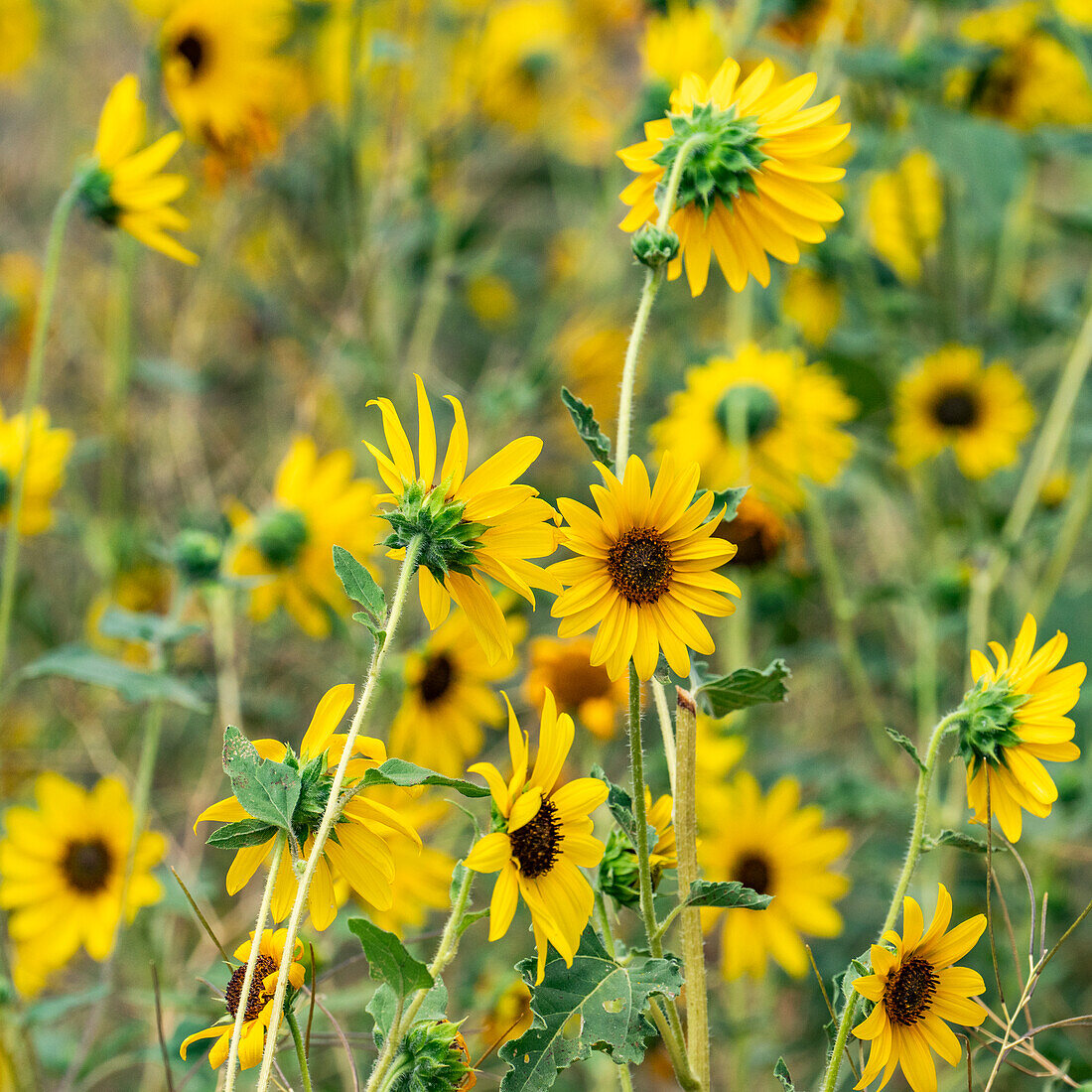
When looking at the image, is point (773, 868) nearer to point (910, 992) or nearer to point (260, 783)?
point (910, 992)

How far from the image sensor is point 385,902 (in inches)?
18.9

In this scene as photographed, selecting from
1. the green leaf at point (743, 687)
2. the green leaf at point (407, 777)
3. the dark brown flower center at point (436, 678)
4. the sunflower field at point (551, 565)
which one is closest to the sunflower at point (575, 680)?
the sunflower field at point (551, 565)

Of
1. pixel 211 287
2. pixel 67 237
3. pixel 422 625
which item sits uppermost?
pixel 67 237

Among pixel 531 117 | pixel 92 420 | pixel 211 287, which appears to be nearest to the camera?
pixel 211 287

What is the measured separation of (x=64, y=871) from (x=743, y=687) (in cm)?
84

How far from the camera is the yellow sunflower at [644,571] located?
0.50 meters

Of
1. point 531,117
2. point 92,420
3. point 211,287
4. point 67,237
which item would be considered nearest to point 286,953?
point 211,287

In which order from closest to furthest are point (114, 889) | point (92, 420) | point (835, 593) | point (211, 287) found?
point (114, 889), point (835, 593), point (211, 287), point (92, 420)

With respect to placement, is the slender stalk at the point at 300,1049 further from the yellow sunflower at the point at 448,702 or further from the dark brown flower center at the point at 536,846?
the yellow sunflower at the point at 448,702

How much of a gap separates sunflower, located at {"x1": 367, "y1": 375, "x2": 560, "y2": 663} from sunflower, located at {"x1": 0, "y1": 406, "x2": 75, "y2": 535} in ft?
2.18

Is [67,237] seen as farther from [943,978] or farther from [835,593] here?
[943,978]

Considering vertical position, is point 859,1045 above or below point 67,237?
below

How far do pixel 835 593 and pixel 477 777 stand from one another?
61 centimetres

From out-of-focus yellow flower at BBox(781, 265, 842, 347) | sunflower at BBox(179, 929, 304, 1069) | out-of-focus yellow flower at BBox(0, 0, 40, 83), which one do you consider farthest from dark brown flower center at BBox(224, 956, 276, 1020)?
out-of-focus yellow flower at BBox(0, 0, 40, 83)
